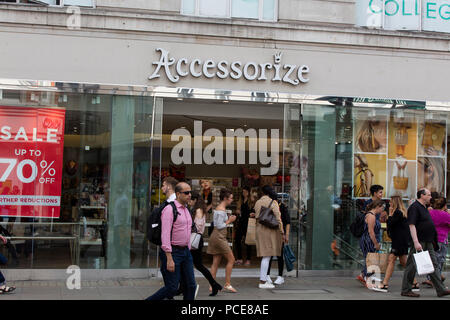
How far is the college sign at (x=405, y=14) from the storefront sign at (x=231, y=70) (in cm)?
205

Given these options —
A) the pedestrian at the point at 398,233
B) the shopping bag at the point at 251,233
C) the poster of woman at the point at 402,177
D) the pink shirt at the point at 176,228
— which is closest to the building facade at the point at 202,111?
the poster of woman at the point at 402,177

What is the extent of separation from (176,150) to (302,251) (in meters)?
3.63

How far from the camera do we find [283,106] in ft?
41.2

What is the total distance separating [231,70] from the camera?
39.5ft

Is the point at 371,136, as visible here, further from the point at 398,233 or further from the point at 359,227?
the point at 398,233

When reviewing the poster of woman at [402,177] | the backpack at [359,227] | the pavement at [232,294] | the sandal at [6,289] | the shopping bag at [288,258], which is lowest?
the pavement at [232,294]

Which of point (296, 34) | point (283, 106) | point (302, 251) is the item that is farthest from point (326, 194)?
point (296, 34)

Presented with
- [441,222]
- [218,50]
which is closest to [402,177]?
[441,222]

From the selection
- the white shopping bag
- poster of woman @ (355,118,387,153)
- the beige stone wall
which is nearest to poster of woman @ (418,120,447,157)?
the beige stone wall

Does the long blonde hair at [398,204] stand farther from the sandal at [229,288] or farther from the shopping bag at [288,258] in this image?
the sandal at [229,288]

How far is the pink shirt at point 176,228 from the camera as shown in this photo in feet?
24.8
